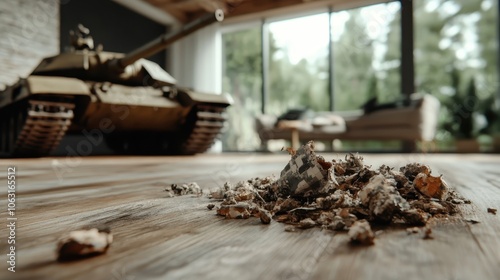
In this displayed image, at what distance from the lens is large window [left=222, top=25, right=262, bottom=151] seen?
791cm

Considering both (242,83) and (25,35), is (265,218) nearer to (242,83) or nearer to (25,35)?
(25,35)

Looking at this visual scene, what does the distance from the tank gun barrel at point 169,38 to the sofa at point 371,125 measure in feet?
7.57

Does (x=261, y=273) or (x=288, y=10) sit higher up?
Answer: (x=288, y=10)

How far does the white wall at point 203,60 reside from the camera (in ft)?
26.1

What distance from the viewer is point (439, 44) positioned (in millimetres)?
7852

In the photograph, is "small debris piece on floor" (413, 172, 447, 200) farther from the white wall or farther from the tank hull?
the white wall

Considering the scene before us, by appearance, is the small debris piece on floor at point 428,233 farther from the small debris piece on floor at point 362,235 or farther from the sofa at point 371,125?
the sofa at point 371,125

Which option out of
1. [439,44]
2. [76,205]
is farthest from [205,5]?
[76,205]

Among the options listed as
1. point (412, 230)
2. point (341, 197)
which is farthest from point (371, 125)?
point (412, 230)

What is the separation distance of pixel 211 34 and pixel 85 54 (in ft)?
13.5

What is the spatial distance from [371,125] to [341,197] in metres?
5.24

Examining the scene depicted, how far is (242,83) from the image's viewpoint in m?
8.12

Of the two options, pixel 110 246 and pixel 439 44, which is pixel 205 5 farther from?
pixel 110 246

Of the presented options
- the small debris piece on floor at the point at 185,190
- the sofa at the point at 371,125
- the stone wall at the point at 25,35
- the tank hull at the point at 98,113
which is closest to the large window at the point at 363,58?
the sofa at the point at 371,125
